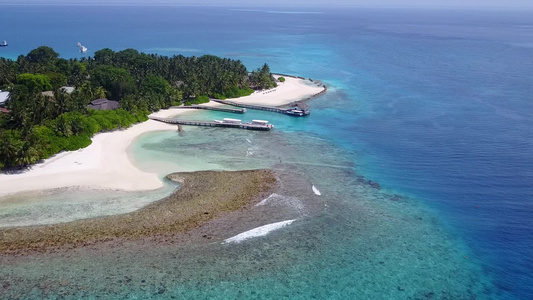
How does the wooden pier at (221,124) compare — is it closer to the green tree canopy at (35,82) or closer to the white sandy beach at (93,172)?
the white sandy beach at (93,172)

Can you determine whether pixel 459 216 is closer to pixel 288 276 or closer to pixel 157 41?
pixel 288 276

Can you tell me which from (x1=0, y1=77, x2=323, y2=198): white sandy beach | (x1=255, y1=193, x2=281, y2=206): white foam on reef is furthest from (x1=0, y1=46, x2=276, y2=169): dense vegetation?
(x1=255, y1=193, x2=281, y2=206): white foam on reef

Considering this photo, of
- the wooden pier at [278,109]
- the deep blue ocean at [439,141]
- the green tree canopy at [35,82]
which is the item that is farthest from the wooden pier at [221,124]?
the green tree canopy at [35,82]

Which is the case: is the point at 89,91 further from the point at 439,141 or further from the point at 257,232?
the point at 439,141

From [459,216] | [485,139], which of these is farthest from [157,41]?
[459,216]

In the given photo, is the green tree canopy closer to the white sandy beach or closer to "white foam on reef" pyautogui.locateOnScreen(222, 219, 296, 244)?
the white sandy beach
